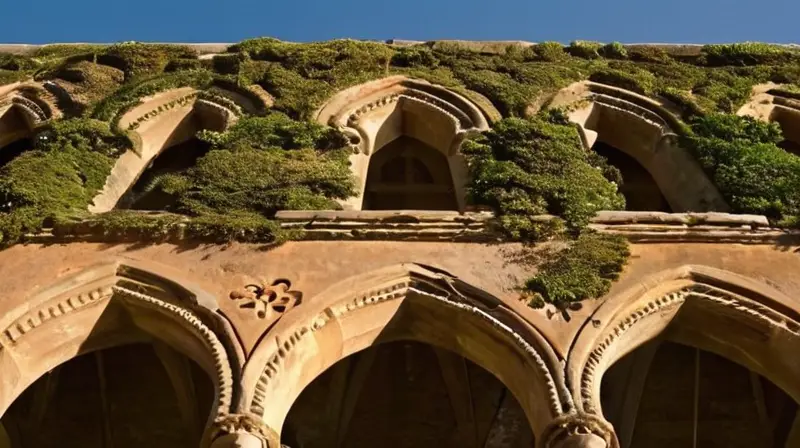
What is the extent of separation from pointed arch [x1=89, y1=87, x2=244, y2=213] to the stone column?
434 cm

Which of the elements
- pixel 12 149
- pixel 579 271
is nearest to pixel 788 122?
pixel 579 271

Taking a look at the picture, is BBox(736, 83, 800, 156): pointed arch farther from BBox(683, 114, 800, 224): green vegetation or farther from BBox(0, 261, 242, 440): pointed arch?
BBox(0, 261, 242, 440): pointed arch

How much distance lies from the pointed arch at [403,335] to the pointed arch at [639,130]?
3.28 m

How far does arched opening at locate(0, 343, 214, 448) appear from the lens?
9.85 metres

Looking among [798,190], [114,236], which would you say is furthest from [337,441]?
[798,190]

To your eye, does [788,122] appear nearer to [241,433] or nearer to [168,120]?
[168,120]

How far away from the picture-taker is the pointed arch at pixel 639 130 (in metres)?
11.4

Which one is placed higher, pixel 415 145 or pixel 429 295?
pixel 415 145

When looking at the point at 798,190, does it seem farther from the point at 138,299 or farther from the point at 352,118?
the point at 138,299

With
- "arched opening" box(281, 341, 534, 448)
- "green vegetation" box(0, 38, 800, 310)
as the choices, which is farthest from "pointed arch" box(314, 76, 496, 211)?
"arched opening" box(281, 341, 534, 448)

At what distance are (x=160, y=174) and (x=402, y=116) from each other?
104 inches

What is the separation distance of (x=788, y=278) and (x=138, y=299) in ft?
16.4

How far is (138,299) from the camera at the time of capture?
8805mm

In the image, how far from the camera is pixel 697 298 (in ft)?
29.1
